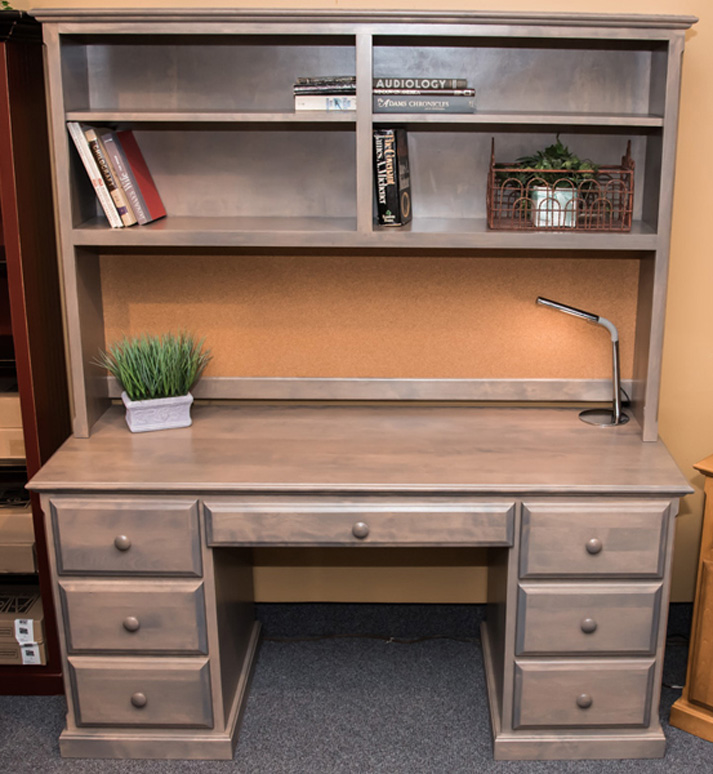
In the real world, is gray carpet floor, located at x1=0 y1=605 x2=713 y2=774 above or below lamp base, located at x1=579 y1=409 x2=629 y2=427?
below

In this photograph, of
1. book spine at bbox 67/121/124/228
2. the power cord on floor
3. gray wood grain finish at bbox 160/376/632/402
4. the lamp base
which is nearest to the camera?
book spine at bbox 67/121/124/228

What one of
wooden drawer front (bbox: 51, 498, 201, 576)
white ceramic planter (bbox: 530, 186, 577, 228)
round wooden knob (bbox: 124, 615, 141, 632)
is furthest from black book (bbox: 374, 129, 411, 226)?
round wooden knob (bbox: 124, 615, 141, 632)

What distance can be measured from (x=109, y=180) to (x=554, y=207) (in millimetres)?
1157

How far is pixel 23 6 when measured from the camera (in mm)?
2389

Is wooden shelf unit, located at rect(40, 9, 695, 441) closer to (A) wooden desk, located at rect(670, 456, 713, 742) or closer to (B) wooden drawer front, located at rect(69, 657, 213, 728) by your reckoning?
(A) wooden desk, located at rect(670, 456, 713, 742)

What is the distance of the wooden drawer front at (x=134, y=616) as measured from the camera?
2.16 metres

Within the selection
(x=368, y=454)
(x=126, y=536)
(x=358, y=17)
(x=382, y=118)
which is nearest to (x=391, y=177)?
(x=382, y=118)

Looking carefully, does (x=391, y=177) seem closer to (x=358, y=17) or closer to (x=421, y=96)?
(x=421, y=96)

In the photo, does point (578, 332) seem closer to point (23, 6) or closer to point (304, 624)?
point (304, 624)

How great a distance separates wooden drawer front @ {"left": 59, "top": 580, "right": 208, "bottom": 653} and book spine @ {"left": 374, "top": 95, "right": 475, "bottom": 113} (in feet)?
4.19

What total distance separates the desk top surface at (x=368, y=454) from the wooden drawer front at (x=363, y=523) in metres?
0.06

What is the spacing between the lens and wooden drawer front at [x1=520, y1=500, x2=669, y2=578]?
209 centimetres

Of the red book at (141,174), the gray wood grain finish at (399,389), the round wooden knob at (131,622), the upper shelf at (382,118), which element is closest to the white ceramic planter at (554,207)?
the upper shelf at (382,118)

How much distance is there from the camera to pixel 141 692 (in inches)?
88.0
